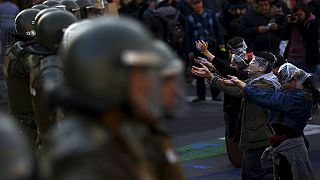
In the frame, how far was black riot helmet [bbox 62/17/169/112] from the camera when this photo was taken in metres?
3.19

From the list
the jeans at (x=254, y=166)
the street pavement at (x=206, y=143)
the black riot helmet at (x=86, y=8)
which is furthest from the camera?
the street pavement at (x=206, y=143)

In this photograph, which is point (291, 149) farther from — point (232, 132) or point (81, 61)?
point (81, 61)

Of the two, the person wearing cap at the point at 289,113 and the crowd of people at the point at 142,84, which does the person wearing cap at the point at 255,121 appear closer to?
the crowd of people at the point at 142,84

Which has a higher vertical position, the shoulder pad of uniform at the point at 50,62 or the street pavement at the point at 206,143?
the shoulder pad of uniform at the point at 50,62

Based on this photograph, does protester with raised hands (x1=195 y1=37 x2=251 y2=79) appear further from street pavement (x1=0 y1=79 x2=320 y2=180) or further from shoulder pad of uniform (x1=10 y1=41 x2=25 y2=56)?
shoulder pad of uniform (x1=10 y1=41 x2=25 y2=56)

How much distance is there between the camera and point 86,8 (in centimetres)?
827

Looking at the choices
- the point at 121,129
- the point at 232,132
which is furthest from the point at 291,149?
the point at 121,129

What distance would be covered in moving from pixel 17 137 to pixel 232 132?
19.6 feet

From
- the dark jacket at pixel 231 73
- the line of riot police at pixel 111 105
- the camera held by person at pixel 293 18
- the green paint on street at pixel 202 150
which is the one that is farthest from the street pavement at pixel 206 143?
the line of riot police at pixel 111 105

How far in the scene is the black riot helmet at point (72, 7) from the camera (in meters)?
7.85

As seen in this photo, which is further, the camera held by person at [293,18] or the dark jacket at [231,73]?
the camera held by person at [293,18]

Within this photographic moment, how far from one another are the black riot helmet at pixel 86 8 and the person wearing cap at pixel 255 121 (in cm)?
→ 131

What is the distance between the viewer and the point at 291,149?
24.1 feet

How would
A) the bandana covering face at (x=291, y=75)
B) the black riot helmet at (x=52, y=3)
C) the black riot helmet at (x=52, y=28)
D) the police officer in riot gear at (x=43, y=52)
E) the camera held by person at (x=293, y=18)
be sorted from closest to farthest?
the police officer in riot gear at (x=43, y=52)
the black riot helmet at (x=52, y=28)
the bandana covering face at (x=291, y=75)
the black riot helmet at (x=52, y=3)
the camera held by person at (x=293, y=18)
